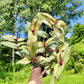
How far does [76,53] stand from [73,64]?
41.3 inches

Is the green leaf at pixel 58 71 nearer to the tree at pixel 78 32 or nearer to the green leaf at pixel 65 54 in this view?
the green leaf at pixel 65 54

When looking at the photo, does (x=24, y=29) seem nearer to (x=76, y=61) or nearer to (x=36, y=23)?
(x=76, y=61)

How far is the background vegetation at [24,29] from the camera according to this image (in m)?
4.80

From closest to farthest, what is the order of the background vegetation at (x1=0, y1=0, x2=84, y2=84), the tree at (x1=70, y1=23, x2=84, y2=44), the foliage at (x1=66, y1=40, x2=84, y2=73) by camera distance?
the background vegetation at (x1=0, y1=0, x2=84, y2=84)
the foliage at (x1=66, y1=40, x2=84, y2=73)
the tree at (x1=70, y1=23, x2=84, y2=44)

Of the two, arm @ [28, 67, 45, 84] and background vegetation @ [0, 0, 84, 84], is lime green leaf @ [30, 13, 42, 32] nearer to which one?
arm @ [28, 67, 45, 84]

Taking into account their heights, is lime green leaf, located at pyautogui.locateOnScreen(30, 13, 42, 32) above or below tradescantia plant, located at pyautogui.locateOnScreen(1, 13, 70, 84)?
above

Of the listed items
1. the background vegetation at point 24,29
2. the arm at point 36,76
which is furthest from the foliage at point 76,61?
the arm at point 36,76

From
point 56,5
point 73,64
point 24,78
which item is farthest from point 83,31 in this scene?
point 24,78

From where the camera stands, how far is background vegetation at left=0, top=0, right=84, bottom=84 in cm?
480

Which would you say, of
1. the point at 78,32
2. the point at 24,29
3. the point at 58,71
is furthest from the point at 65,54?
the point at 78,32

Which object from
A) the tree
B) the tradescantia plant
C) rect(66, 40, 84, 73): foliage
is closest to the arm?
the tradescantia plant

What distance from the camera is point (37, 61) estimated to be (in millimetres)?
378

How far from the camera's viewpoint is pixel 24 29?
954 centimetres

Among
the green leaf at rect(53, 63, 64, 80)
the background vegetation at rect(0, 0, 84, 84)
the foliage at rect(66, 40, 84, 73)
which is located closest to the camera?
the green leaf at rect(53, 63, 64, 80)
